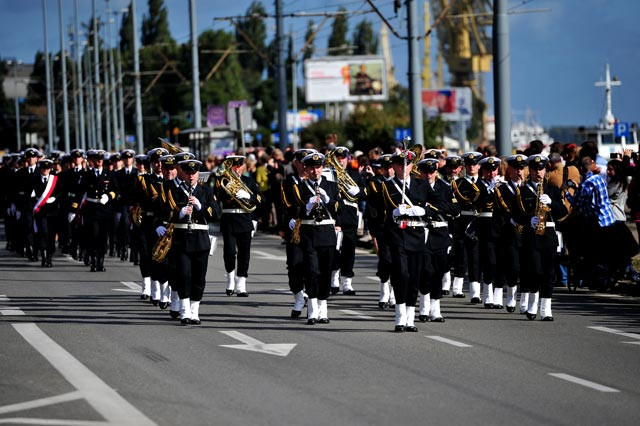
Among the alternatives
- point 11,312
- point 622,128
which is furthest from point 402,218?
point 622,128

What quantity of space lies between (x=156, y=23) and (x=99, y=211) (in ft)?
444

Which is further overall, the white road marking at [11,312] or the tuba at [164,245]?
the white road marking at [11,312]

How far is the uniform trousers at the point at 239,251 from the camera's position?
20109 millimetres

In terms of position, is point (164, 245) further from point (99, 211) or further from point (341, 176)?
point (99, 211)

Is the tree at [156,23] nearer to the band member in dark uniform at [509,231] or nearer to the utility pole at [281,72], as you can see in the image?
the utility pole at [281,72]

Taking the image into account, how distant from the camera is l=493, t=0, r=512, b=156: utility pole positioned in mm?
26125

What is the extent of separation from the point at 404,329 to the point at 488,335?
954 mm

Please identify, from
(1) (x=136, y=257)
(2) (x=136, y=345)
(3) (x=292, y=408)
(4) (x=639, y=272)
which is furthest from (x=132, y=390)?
(1) (x=136, y=257)

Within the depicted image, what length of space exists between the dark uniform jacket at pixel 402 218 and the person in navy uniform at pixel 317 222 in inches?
40.3

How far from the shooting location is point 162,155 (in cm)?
1844

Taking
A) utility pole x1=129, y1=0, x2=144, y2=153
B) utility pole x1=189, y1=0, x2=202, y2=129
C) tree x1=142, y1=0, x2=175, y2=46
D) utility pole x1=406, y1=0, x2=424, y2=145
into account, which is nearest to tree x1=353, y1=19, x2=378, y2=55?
tree x1=142, y1=0, x2=175, y2=46

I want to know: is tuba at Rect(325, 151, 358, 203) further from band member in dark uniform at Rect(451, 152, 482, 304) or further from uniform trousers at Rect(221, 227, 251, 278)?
uniform trousers at Rect(221, 227, 251, 278)

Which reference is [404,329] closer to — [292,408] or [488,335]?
[488,335]

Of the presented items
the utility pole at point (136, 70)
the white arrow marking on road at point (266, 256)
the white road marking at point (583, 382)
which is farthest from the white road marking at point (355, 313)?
the utility pole at point (136, 70)
